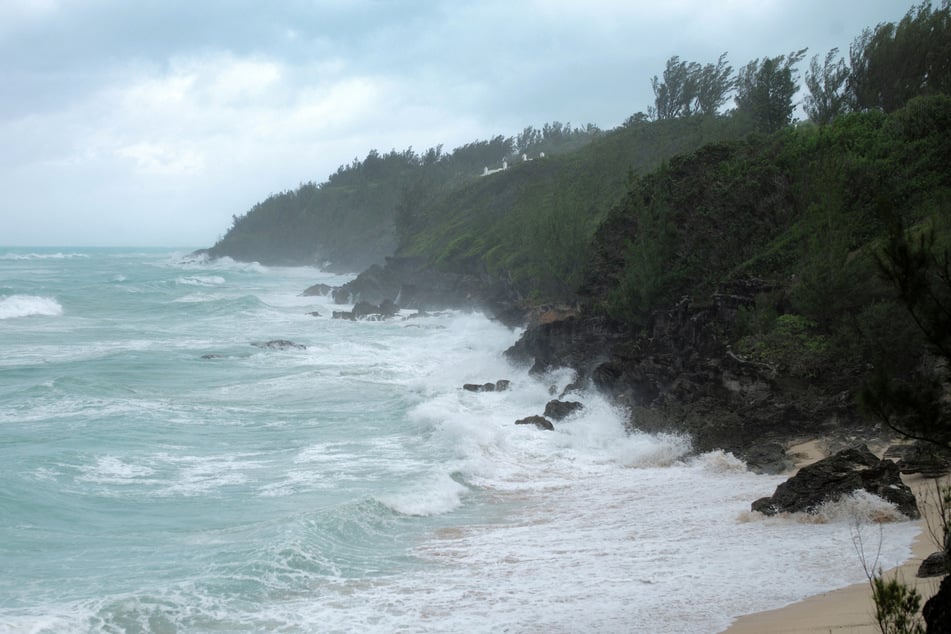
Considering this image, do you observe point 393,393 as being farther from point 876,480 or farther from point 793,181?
point 876,480

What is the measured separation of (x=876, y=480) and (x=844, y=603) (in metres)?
4.14

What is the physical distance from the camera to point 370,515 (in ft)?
50.6

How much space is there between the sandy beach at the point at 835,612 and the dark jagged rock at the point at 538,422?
1249cm

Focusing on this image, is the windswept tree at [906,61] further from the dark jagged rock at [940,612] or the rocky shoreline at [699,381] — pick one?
the dark jagged rock at [940,612]

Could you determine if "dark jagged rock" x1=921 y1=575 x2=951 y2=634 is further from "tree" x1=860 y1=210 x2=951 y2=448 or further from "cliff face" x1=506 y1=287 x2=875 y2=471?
"cliff face" x1=506 y1=287 x2=875 y2=471

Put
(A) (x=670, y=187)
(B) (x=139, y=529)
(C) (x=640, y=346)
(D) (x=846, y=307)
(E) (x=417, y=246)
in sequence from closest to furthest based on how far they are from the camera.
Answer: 1. (B) (x=139, y=529)
2. (D) (x=846, y=307)
3. (C) (x=640, y=346)
4. (A) (x=670, y=187)
5. (E) (x=417, y=246)

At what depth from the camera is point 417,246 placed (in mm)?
73562

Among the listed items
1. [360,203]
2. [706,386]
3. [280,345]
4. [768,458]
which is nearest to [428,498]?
[768,458]

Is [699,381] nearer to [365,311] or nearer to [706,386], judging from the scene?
[706,386]

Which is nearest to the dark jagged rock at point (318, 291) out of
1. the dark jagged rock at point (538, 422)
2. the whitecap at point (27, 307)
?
the whitecap at point (27, 307)

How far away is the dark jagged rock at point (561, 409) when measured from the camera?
2403cm

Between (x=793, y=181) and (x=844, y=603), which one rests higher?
(x=793, y=181)

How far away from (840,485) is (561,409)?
1134cm

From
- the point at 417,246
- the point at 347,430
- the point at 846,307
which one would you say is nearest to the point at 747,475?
the point at 846,307
